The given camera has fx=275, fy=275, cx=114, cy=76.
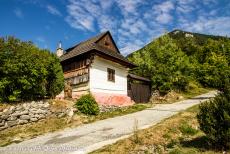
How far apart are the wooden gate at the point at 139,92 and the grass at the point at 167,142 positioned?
16.0 metres

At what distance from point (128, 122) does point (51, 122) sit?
4.82 meters

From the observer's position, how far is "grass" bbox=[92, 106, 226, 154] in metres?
9.83

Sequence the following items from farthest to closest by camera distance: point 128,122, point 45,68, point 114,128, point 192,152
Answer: point 45,68 → point 128,122 → point 114,128 → point 192,152

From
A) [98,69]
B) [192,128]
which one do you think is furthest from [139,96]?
[192,128]

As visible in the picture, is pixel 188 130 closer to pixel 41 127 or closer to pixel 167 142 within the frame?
pixel 167 142

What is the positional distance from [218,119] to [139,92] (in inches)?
901

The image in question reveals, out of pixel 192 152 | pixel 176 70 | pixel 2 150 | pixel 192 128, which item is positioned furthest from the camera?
pixel 176 70

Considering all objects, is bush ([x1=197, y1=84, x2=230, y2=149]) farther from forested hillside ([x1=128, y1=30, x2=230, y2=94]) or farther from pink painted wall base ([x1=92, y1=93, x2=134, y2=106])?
forested hillside ([x1=128, y1=30, x2=230, y2=94])

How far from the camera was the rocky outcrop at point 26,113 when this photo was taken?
1584 centimetres

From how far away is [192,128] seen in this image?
13672 millimetres

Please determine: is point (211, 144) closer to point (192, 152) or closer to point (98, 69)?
point (192, 152)

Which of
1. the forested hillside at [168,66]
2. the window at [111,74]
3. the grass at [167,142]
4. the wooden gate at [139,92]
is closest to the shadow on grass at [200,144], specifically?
the grass at [167,142]

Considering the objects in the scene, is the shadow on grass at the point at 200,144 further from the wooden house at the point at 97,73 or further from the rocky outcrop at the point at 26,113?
the wooden house at the point at 97,73

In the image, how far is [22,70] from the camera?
1695 cm
